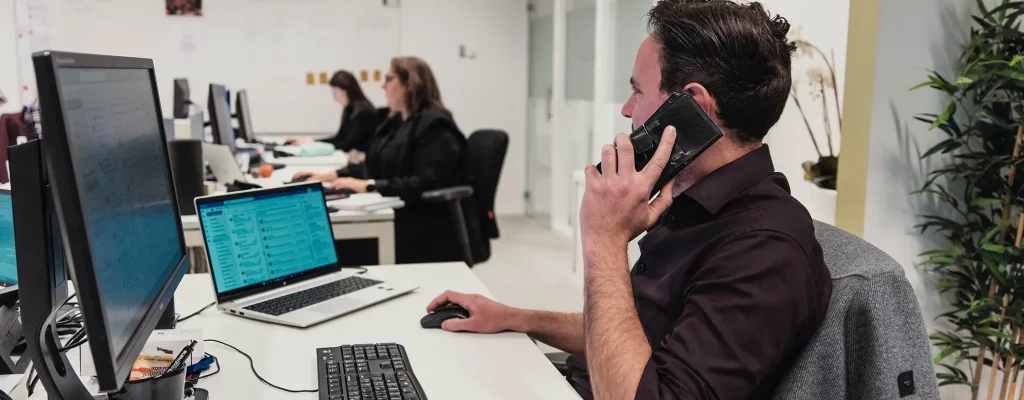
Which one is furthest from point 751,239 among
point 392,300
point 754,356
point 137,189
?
point 392,300

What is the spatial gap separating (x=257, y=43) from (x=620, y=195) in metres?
5.60

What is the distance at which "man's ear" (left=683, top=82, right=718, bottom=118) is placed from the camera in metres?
1.22

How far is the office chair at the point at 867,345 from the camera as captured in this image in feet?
3.49

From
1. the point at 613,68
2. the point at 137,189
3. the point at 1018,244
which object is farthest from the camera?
the point at 613,68

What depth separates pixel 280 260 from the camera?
1.80m

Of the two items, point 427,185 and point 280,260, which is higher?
point 280,260

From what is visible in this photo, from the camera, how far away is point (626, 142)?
1184 mm

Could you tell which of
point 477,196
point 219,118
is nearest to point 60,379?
point 477,196

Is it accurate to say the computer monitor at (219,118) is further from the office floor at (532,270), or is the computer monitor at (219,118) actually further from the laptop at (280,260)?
the laptop at (280,260)

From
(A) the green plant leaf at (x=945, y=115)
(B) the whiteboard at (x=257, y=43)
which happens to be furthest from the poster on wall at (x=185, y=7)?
(A) the green plant leaf at (x=945, y=115)

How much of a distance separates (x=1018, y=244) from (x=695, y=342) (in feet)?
4.98

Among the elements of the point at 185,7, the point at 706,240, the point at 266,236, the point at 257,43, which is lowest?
the point at 266,236

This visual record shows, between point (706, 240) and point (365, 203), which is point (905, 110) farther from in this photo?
point (365, 203)

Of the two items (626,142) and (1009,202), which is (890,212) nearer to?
(1009,202)
